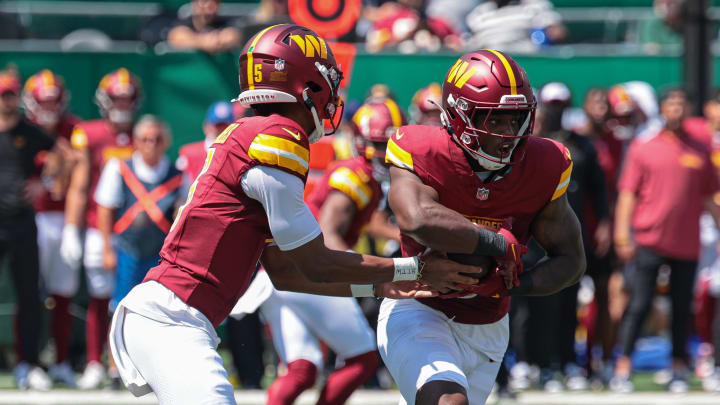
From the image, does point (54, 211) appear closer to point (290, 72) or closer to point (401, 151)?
point (401, 151)

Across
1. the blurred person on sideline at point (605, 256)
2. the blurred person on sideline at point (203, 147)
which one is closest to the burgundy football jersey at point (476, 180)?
the blurred person on sideline at point (203, 147)

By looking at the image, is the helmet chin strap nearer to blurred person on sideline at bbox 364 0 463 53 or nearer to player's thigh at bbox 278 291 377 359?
player's thigh at bbox 278 291 377 359

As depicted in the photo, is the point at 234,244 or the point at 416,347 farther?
the point at 416,347

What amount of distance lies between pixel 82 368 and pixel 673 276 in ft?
15.4

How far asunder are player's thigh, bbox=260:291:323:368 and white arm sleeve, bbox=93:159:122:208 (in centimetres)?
255

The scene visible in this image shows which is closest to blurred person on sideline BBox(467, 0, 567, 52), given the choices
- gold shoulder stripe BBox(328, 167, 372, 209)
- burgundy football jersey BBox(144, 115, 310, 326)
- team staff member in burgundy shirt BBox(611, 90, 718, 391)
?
team staff member in burgundy shirt BBox(611, 90, 718, 391)

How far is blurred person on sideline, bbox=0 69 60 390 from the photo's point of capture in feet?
27.5

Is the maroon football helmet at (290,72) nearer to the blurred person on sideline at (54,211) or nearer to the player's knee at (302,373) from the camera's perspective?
the player's knee at (302,373)

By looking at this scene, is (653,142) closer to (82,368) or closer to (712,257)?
(712,257)

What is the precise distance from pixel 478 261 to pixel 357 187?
201 centimetres

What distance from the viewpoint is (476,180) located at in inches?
175

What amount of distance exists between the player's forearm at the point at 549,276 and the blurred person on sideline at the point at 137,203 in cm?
426

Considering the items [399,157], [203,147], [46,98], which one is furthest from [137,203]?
[399,157]

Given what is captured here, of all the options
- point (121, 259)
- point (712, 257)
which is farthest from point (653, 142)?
point (121, 259)
